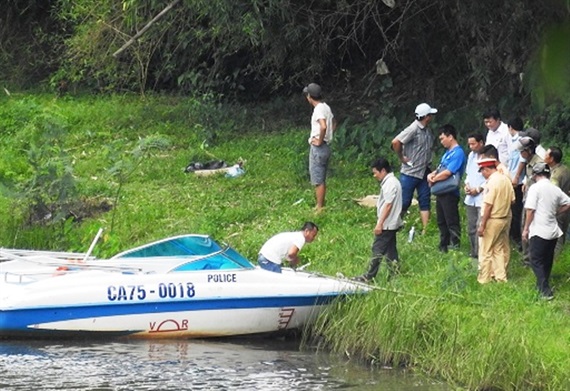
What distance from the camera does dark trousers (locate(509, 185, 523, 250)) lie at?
1300cm

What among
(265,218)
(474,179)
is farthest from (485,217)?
Answer: (265,218)

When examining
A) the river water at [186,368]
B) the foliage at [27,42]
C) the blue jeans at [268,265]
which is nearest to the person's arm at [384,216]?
the blue jeans at [268,265]

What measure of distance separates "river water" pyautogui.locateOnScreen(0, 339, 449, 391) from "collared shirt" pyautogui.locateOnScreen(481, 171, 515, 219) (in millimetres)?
2083

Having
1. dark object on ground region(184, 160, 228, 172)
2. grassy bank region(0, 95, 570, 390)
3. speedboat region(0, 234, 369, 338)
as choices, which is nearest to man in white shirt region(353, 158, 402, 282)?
grassy bank region(0, 95, 570, 390)

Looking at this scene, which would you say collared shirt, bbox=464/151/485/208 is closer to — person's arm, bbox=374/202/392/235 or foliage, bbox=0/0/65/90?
person's arm, bbox=374/202/392/235

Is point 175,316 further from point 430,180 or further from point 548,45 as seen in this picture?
point 548,45

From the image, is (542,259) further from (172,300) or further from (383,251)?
(172,300)

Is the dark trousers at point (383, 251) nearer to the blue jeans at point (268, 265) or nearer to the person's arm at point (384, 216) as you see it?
the person's arm at point (384, 216)

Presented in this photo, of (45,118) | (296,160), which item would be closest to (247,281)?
(45,118)

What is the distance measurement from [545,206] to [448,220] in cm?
226

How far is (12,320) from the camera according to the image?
39.0 feet

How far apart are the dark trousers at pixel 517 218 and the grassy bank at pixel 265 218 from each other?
53 cm

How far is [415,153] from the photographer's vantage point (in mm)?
13922

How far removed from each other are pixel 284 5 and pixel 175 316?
7.58 meters
